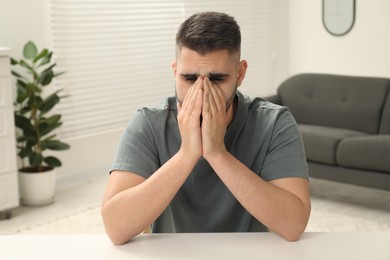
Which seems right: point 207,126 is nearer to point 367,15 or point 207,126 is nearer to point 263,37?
point 367,15

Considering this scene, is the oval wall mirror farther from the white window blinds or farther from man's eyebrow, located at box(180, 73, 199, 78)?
man's eyebrow, located at box(180, 73, 199, 78)

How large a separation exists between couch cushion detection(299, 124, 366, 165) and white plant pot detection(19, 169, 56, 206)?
1864 millimetres

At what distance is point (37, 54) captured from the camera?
4.71 metres

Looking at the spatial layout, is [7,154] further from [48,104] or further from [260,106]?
[260,106]

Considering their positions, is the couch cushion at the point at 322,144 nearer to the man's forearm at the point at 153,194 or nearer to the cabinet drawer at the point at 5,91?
the cabinet drawer at the point at 5,91

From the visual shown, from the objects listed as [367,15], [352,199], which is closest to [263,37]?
[367,15]

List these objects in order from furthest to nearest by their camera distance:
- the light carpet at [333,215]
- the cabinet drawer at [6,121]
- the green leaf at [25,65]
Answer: the green leaf at [25,65] < the cabinet drawer at [6,121] < the light carpet at [333,215]

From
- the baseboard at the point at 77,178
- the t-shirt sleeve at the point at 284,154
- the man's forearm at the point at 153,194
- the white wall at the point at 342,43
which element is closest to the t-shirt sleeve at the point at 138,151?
the man's forearm at the point at 153,194

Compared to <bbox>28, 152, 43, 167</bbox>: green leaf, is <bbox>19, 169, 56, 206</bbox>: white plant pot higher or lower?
lower

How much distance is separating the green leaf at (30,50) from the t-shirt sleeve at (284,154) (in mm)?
2944

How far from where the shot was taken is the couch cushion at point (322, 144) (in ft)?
15.0

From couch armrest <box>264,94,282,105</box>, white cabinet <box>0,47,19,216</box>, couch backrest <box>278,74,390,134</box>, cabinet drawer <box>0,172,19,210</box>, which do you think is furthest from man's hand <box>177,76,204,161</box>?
couch armrest <box>264,94,282,105</box>

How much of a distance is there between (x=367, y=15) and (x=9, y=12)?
336 centimetres

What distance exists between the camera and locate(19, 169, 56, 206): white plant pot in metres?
4.56
